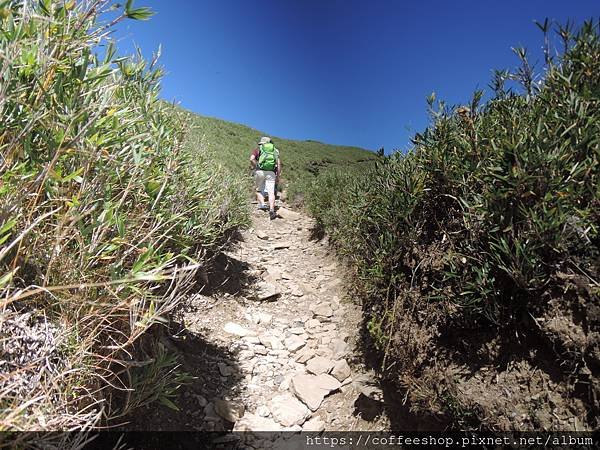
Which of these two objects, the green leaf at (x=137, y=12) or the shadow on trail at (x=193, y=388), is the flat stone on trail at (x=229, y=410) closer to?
the shadow on trail at (x=193, y=388)

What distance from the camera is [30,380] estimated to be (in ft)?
6.16

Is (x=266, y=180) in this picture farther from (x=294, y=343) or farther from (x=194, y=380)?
(x=194, y=380)

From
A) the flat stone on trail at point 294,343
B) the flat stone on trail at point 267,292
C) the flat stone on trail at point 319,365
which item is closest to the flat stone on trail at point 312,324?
the flat stone on trail at point 294,343

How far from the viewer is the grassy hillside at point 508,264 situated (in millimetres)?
2553

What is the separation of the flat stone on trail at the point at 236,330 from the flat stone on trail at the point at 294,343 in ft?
2.04

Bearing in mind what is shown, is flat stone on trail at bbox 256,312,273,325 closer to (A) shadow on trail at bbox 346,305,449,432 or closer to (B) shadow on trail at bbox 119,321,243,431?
(B) shadow on trail at bbox 119,321,243,431

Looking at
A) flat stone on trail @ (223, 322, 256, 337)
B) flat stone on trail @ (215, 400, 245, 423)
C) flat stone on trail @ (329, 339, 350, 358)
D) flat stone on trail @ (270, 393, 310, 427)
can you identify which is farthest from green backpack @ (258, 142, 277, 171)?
flat stone on trail @ (215, 400, 245, 423)

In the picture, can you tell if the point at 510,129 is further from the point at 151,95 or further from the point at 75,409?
the point at 151,95

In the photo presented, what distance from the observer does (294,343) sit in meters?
5.90

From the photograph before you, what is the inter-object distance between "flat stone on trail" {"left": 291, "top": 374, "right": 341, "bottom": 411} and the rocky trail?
0.01 m

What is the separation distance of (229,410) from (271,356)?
4.38ft

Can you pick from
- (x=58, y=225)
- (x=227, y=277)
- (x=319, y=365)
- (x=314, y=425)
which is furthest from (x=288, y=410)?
(x=58, y=225)

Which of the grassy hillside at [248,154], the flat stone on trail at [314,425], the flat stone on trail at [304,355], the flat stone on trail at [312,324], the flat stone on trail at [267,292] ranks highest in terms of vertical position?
the grassy hillside at [248,154]

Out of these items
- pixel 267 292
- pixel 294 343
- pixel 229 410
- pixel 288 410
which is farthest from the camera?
pixel 267 292
